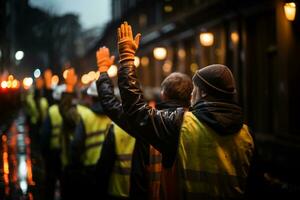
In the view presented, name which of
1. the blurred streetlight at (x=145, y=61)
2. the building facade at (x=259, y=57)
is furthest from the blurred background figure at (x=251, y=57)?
the blurred streetlight at (x=145, y=61)

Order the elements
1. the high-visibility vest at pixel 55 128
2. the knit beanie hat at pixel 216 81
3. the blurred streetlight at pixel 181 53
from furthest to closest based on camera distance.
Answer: the blurred streetlight at pixel 181 53
the high-visibility vest at pixel 55 128
the knit beanie hat at pixel 216 81

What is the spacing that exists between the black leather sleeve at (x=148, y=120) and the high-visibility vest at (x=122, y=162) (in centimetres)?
207

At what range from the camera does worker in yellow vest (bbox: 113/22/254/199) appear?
162 inches

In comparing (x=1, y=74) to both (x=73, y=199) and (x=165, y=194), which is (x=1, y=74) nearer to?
(x=73, y=199)

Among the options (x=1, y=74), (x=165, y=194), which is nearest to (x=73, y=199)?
(x=165, y=194)

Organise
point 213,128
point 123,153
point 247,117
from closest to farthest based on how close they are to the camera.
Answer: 1. point 213,128
2. point 123,153
3. point 247,117

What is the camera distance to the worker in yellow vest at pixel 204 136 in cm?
411

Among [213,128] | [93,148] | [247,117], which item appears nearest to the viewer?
[213,128]

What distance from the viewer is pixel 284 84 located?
14.8 metres

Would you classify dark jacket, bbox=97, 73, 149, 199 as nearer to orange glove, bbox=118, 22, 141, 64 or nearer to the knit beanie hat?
orange glove, bbox=118, 22, 141, 64

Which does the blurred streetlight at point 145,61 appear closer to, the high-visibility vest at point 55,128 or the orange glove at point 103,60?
the high-visibility vest at point 55,128

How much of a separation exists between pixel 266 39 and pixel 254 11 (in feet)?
3.30

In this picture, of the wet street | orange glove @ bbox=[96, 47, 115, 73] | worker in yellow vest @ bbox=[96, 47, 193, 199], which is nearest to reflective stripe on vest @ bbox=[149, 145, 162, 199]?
worker in yellow vest @ bbox=[96, 47, 193, 199]

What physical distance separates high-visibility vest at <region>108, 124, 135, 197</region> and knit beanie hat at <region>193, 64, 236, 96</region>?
2.17 m
